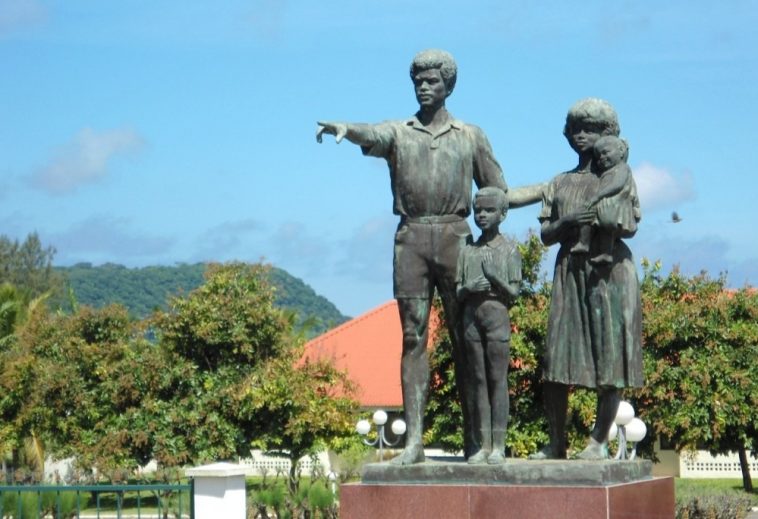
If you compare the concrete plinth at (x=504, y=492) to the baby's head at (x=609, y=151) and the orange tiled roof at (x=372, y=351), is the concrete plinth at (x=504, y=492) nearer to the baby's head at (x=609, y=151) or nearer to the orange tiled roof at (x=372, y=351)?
the baby's head at (x=609, y=151)

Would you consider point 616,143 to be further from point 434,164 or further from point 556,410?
point 556,410

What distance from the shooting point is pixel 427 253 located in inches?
314

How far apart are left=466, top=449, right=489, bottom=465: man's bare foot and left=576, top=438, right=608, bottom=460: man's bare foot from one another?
1.78 ft

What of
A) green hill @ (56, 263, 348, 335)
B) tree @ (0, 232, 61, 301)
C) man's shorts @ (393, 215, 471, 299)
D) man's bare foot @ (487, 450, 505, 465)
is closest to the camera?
man's bare foot @ (487, 450, 505, 465)

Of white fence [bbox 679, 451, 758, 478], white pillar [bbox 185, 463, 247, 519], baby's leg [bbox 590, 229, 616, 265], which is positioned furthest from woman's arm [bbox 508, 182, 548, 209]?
white fence [bbox 679, 451, 758, 478]

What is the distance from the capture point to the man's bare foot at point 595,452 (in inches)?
305

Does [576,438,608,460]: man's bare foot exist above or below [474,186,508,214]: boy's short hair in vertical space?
below

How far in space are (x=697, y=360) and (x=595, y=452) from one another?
711 inches

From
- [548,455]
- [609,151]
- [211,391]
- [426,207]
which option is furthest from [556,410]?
[211,391]

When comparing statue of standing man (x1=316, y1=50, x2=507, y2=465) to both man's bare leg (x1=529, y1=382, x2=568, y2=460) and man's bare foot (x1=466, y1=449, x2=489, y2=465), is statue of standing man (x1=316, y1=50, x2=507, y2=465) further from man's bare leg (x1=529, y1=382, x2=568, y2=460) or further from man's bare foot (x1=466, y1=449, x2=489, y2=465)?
man's bare leg (x1=529, y1=382, x2=568, y2=460)

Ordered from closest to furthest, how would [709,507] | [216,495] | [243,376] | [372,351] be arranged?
1. [216,495]
2. [709,507]
3. [243,376]
4. [372,351]

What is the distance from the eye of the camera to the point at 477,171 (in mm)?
8102

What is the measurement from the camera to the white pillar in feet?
39.9

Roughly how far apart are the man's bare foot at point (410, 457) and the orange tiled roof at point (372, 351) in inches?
1057
